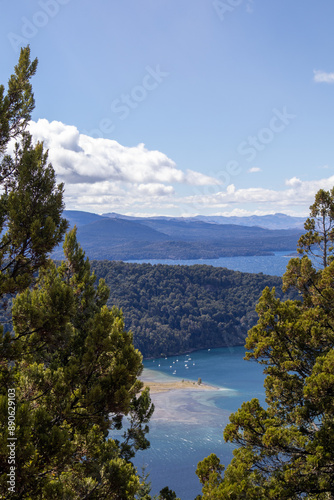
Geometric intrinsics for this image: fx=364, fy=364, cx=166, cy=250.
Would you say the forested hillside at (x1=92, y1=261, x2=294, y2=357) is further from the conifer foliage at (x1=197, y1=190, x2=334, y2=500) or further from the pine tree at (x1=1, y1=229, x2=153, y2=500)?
the pine tree at (x1=1, y1=229, x2=153, y2=500)

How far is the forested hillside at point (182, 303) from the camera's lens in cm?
9562

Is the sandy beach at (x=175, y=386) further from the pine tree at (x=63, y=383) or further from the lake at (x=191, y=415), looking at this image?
the pine tree at (x=63, y=383)

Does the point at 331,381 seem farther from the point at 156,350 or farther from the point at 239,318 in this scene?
the point at 239,318

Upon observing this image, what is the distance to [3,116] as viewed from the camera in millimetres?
6973

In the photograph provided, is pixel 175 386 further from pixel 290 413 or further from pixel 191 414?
pixel 290 413

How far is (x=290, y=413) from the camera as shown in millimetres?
8391

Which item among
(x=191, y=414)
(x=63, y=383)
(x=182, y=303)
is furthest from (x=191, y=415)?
(x=182, y=303)

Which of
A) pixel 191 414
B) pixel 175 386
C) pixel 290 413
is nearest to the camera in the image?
pixel 290 413

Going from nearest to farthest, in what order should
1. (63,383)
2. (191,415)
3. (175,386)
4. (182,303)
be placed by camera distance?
(63,383) < (191,415) < (175,386) < (182,303)

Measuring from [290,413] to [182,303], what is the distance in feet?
335

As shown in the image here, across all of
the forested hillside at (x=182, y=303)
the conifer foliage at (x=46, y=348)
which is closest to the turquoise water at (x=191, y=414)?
the forested hillside at (x=182, y=303)

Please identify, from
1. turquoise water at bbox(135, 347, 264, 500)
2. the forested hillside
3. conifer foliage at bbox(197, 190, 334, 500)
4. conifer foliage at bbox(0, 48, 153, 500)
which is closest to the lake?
turquoise water at bbox(135, 347, 264, 500)


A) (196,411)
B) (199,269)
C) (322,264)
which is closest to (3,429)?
(322,264)

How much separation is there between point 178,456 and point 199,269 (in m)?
85.4
